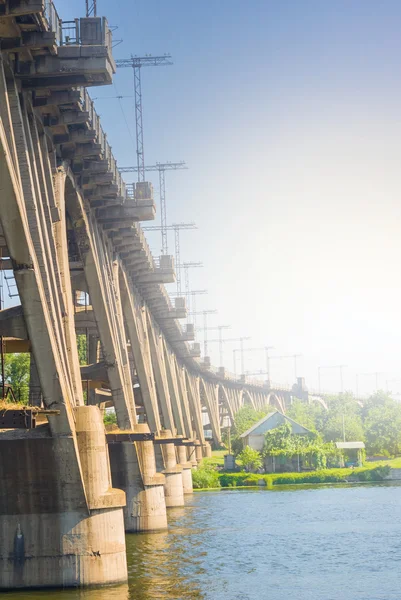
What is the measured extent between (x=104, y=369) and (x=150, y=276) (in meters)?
17.0

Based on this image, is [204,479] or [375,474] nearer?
[204,479]

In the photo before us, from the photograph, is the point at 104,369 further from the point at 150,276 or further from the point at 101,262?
the point at 150,276

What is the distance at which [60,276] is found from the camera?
3397 centimetres

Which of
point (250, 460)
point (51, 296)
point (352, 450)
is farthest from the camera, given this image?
point (352, 450)

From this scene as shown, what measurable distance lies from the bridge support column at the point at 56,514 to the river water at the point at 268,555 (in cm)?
77

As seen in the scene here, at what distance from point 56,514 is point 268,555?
45.9 feet

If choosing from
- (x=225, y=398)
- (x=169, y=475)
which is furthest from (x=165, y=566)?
(x=225, y=398)

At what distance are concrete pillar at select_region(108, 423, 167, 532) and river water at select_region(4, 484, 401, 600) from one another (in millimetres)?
993

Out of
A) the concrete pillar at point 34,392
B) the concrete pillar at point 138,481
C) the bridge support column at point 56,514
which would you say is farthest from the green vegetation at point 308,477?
the bridge support column at point 56,514

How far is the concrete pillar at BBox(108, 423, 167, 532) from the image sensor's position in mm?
46156

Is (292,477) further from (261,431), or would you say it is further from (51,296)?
(51,296)

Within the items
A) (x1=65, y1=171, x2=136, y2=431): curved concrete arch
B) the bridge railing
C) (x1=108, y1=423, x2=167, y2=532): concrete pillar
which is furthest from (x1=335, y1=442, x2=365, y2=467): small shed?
the bridge railing

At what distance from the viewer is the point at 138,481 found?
46.2 m

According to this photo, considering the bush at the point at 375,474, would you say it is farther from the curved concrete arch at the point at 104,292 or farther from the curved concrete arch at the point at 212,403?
the curved concrete arch at the point at 212,403
